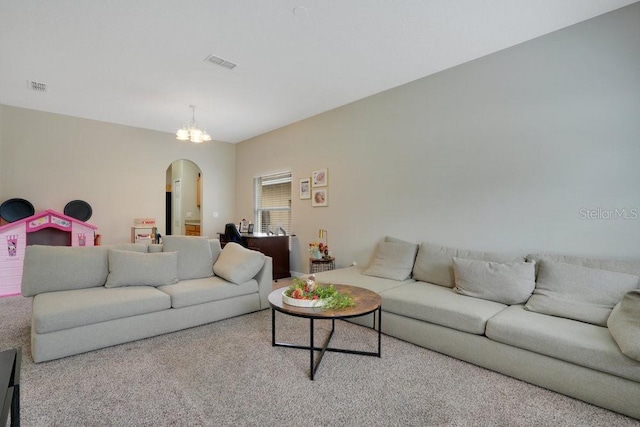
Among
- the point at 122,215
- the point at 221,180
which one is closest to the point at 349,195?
the point at 221,180

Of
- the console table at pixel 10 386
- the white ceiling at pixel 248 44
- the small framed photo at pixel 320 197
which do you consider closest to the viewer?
the console table at pixel 10 386

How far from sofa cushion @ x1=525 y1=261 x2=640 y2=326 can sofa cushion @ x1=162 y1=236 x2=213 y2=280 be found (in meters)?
3.21

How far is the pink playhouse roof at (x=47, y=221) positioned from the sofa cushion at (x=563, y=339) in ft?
18.5

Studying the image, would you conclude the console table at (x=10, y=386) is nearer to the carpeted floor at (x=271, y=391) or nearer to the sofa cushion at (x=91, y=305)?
the carpeted floor at (x=271, y=391)

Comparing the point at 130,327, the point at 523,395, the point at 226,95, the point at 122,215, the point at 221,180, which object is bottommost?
the point at 523,395

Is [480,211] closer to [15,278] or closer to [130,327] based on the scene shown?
[130,327]

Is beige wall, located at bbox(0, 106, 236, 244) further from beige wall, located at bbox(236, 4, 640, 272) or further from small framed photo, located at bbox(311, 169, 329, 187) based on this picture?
beige wall, located at bbox(236, 4, 640, 272)

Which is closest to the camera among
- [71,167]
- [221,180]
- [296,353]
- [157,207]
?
[296,353]

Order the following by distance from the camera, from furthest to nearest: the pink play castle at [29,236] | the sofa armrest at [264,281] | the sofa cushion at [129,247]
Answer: the pink play castle at [29,236], the sofa armrest at [264,281], the sofa cushion at [129,247]

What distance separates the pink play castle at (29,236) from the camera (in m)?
4.30

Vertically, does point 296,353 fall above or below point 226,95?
below

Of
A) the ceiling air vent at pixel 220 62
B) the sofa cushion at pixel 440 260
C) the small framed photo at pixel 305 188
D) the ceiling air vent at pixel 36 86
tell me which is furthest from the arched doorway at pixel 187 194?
the sofa cushion at pixel 440 260

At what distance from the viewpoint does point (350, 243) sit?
4.55 meters

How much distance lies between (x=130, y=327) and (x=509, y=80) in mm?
4198
